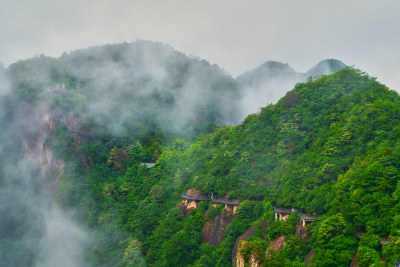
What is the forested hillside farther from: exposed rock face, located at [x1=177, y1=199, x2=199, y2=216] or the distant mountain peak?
the distant mountain peak

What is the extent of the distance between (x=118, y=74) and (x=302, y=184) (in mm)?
59129

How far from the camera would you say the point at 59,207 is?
53.7 m

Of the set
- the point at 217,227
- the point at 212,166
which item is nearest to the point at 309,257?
the point at 217,227

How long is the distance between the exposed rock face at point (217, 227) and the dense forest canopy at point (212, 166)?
0.72 ft

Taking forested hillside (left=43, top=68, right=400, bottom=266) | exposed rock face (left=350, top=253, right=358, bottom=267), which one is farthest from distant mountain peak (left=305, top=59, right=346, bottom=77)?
exposed rock face (left=350, top=253, right=358, bottom=267)

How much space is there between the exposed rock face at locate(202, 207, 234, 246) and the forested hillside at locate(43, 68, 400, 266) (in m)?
0.60

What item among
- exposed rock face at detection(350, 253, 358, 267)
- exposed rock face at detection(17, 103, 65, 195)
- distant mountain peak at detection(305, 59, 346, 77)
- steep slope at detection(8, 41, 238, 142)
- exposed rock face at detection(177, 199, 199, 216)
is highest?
distant mountain peak at detection(305, 59, 346, 77)

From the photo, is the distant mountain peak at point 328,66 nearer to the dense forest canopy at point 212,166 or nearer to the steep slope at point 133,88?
the steep slope at point 133,88

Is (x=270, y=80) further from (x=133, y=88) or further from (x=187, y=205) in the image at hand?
(x=187, y=205)

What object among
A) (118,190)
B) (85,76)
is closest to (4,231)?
(118,190)

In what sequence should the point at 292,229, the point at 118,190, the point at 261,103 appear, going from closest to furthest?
the point at 292,229 < the point at 118,190 < the point at 261,103

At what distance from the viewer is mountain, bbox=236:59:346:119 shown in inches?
3740

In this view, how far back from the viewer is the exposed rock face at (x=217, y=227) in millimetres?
34019

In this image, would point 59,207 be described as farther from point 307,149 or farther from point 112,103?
point 307,149
